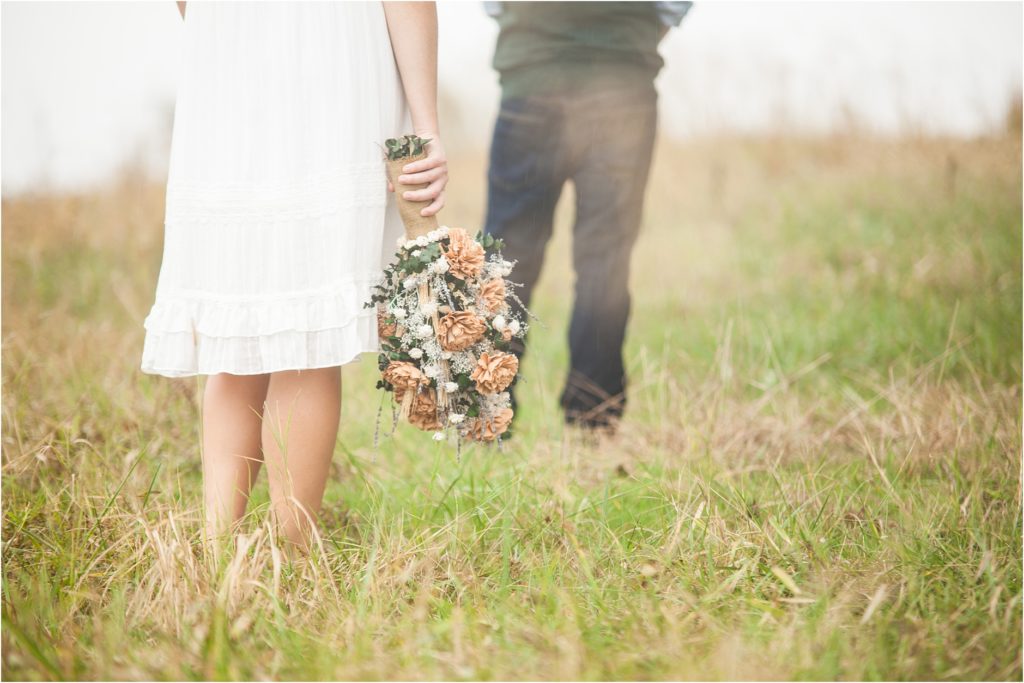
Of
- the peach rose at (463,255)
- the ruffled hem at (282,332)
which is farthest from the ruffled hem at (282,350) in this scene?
the peach rose at (463,255)

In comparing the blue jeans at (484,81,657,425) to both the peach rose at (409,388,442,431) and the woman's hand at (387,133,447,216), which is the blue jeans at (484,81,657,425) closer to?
the woman's hand at (387,133,447,216)

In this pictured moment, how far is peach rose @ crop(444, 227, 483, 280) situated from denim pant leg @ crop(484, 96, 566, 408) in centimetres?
88

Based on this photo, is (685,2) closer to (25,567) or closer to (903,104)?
(25,567)

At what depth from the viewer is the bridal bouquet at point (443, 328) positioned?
58.8 inches

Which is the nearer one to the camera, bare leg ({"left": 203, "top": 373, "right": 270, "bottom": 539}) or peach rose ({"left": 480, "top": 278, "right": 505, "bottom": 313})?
peach rose ({"left": 480, "top": 278, "right": 505, "bottom": 313})

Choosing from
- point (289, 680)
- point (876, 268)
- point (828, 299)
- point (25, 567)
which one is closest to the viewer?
point (289, 680)

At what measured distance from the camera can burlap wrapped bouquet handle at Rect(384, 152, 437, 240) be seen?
61.2 inches

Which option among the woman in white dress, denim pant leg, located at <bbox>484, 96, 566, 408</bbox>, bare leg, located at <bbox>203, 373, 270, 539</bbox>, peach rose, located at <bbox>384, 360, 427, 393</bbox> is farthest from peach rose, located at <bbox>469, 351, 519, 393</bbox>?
denim pant leg, located at <bbox>484, 96, 566, 408</bbox>

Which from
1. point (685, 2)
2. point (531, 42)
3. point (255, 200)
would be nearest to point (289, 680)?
point (255, 200)

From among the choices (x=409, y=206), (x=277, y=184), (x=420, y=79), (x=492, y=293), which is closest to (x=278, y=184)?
(x=277, y=184)

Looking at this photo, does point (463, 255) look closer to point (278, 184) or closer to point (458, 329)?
point (458, 329)

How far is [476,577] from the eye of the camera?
1.60 m

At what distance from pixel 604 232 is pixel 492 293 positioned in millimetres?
1084

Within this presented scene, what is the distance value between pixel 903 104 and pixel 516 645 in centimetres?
654
